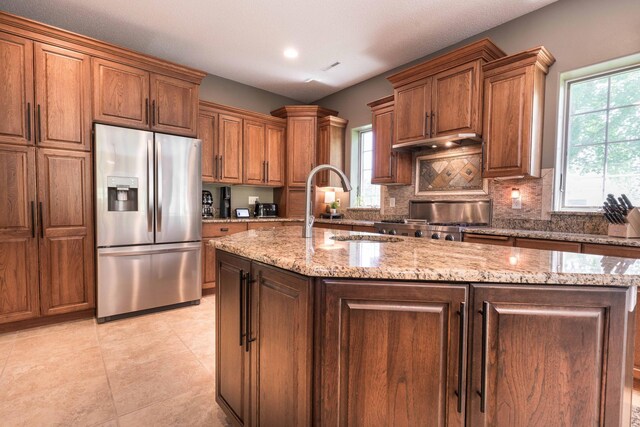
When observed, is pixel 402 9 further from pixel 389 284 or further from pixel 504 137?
pixel 389 284

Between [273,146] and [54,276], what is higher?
[273,146]

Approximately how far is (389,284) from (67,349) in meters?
2.70

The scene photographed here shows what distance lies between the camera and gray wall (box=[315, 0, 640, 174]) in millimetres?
2535

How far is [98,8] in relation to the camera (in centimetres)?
295

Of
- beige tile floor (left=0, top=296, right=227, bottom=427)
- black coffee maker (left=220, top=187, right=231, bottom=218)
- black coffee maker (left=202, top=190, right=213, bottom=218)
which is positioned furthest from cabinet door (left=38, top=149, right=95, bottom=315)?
black coffee maker (left=220, top=187, right=231, bottom=218)

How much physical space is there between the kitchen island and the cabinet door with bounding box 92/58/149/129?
2919mm

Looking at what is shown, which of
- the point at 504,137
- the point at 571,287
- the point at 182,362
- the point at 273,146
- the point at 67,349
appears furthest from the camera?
the point at 273,146

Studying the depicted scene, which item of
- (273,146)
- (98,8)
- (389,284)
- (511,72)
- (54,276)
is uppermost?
(98,8)

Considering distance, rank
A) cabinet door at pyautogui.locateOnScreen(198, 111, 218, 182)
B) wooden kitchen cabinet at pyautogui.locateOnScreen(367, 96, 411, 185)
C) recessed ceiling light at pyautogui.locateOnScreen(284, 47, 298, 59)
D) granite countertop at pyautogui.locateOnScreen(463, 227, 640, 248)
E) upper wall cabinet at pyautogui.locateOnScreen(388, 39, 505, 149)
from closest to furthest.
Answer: granite countertop at pyautogui.locateOnScreen(463, 227, 640, 248) → upper wall cabinet at pyautogui.locateOnScreen(388, 39, 505, 149) → recessed ceiling light at pyautogui.locateOnScreen(284, 47, 298, 59) → wooden kitchen cabinet at pyautogui.locateOnScreen(367, 96, 411, 185) → cabinet door at pyautogui.locateOnScreen(198, 111, 218, 182)

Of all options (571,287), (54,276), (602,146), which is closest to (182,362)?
(54,276)

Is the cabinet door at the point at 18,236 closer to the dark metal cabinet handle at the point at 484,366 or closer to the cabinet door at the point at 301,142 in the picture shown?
the cabinet door at the point at 301,142

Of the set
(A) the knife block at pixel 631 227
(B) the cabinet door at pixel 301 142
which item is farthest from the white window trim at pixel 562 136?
(B) the cabinet door at pixel 301 142

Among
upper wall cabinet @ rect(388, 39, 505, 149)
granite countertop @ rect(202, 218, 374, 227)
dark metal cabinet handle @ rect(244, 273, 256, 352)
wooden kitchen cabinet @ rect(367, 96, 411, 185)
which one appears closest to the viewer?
dark metal cabinet handle @ rect(244, 273, 256, 352)

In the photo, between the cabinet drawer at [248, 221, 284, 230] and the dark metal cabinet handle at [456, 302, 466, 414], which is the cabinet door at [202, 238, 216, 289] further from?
the dark metal cabinet handle at [456, 302, 466, 414]
